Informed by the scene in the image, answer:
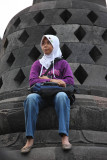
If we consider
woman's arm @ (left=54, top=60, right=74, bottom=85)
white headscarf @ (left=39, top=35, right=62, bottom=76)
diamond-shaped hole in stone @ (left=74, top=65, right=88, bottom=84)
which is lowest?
woman's arm @ (left=54, top=60, right=74, bottom=85)

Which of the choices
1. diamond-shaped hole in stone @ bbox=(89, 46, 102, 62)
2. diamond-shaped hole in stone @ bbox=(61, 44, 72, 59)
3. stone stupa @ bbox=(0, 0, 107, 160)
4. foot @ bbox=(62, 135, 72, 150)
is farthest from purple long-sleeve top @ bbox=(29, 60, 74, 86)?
diamond-shaped hole in stone @ bbox=(89, 46, 102, 62)

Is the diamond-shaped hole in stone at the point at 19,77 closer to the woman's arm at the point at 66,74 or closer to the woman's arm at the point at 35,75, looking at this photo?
the woman's arm at the point at 35,75

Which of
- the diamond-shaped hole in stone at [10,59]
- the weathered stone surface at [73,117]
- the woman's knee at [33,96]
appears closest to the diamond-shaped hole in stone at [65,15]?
the diamond-shaped hole in stone at [10,59]

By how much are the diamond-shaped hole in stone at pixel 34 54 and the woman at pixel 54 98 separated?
79.4 inches

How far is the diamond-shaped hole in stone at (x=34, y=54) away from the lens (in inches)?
288

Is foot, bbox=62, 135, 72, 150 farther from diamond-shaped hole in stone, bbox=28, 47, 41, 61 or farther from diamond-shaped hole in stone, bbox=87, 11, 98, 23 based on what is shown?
diamond-shaped hole in stone, bbox=87, 11, 98, 23

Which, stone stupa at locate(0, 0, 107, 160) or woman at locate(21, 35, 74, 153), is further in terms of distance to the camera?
stone stupa at locate(0, 0, 107, 160)

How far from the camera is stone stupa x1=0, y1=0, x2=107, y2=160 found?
491 cm

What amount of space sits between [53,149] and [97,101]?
5.34ft

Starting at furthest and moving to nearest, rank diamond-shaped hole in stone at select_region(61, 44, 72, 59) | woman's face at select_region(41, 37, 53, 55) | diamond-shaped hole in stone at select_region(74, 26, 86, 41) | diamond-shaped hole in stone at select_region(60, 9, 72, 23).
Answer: diamond-shaped hole in stone at select_region(60, 9, 72, 23) → diamond-shaped hole in stone at select_region(74, 26, 86, 41) → diamond-shaped hole in stone at select_region(61, 44, 72, 59) → woman's face at select_region(41, 37, 53, 55)

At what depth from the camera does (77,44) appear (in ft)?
23.6

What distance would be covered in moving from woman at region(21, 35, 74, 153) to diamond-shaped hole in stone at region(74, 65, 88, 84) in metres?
1.66

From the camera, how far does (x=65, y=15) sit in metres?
7.75

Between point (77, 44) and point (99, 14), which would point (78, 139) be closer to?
point (77, 44)
